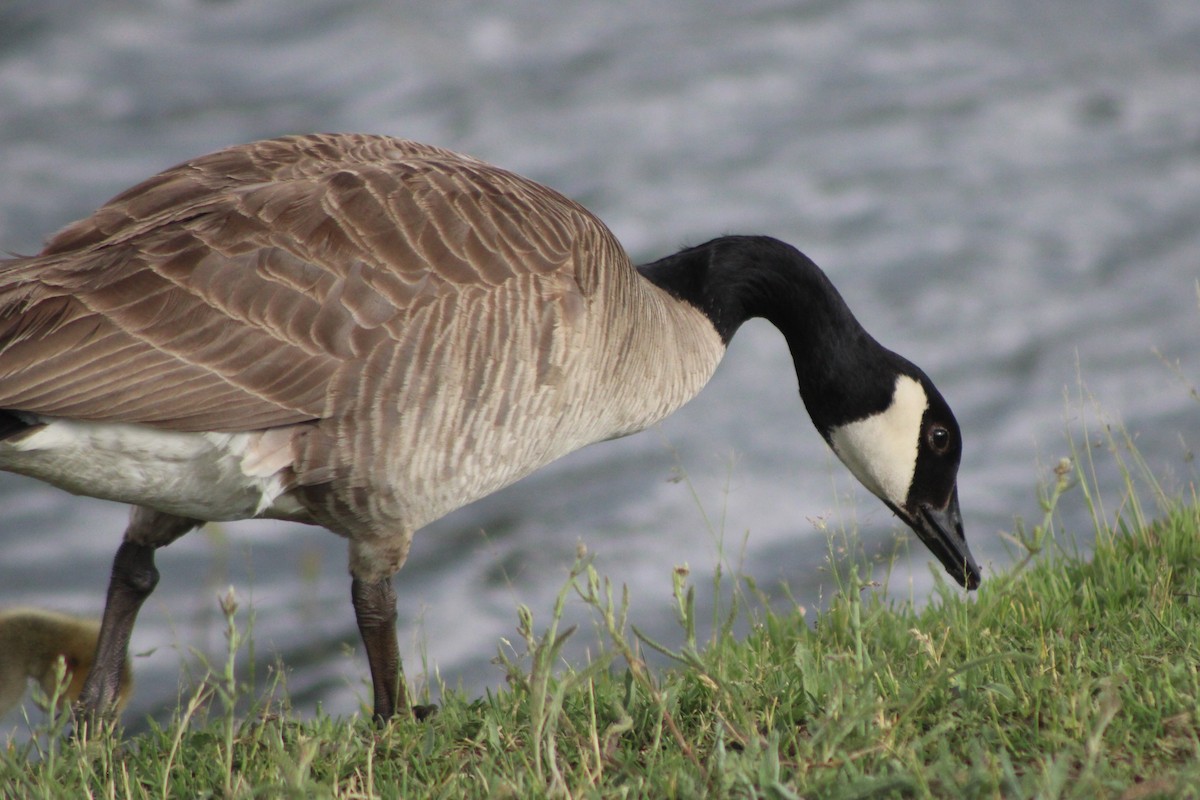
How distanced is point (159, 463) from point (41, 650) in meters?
1.41

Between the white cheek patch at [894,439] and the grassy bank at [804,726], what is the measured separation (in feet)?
3.67

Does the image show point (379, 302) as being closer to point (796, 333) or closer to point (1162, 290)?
point (796, 333)

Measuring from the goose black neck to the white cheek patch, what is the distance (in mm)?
42

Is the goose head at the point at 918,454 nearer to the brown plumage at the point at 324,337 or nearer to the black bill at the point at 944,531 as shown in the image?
the black bill at the point at 944,531

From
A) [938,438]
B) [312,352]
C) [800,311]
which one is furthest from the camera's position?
[800,311]

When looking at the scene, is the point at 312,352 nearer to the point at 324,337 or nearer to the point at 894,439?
the point at 324,337

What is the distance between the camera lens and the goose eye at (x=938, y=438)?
17.6 ft

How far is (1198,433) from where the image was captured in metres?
9.88

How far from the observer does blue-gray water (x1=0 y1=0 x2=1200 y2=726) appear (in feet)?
29.7

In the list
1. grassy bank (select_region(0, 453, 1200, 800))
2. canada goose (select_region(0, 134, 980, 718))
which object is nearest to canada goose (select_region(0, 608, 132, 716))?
canada goose (select_region(0, 134, 980, 718))

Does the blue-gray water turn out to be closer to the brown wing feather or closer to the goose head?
the goose head

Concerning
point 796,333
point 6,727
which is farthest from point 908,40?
point 6,727

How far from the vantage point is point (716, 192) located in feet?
41.7

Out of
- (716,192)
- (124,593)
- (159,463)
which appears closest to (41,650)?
(124,593)
